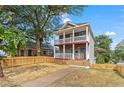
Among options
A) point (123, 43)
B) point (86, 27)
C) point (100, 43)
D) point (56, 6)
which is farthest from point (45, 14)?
point (123, 43)

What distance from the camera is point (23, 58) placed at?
7.84m

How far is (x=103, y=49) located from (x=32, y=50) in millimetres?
1790

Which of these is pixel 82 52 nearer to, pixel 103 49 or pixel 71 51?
pixel 103 49

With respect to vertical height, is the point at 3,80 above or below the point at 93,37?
below

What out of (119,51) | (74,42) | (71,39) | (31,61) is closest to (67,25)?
(71,39)

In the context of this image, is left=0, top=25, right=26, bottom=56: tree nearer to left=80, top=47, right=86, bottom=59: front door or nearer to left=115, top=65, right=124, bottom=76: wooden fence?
left=80, top=47, right=86, bottom=59: front door

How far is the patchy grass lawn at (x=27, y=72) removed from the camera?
729 centimetres

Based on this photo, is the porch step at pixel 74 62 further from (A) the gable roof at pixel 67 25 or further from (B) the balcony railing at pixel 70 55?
(A) the gable roof at pixel 67 25

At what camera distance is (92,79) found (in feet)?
23.5

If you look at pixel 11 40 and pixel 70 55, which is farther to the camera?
pixel 70 55

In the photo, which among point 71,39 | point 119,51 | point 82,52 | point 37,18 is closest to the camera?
point 119,51
